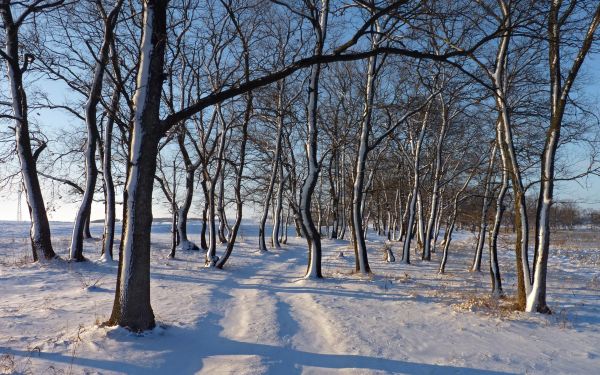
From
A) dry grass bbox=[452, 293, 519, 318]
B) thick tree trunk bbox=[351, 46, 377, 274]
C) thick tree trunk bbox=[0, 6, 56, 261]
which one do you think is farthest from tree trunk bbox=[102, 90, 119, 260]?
dry grass bbox=[452, 293, 519, 318]

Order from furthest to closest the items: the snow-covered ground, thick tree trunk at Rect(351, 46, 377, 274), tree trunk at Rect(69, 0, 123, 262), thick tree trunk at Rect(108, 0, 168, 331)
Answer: thick tree trunk at Rect(351, 46, 377, 274)
tree trunk at Rect(69, 0, 123, 262)
thick tree trunk at Rect(108, 0, 168, 331)
the snow-covered ground

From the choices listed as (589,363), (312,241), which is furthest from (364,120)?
(589,363)

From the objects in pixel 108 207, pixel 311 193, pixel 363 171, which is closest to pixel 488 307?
pixel 311 193

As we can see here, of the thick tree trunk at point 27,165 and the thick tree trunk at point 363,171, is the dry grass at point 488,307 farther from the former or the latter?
the thick tree trunk at point 27,165

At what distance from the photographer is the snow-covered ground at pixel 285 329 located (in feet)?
15.3

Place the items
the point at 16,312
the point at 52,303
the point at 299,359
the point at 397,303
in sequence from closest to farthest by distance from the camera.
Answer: the point at 299,359
the point at 16,312
the point at 52,303
the point at 397,303

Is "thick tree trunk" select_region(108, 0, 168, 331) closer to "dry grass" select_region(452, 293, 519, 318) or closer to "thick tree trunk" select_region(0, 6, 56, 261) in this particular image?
"dry grass" select_region(452, 293, 519, 318)

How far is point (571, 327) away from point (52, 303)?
9.07 meters

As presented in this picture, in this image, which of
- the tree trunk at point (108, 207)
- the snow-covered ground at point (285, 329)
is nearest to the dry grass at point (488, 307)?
the snow-covered ground at point (285, 329)

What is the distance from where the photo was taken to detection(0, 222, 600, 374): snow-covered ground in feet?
15.3

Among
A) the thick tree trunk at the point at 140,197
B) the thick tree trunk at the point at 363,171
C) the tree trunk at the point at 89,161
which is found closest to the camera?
the thick tree trunk at the point at 140,197

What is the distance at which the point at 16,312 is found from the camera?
6.28 m

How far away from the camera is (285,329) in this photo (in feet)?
20.5

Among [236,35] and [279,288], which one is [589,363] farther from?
[236,35]
